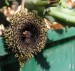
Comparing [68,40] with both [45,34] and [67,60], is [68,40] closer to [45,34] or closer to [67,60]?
[67,60]

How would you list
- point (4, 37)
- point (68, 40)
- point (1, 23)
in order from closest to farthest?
point (4, 37) → point (1, 23) → point (68, 40)

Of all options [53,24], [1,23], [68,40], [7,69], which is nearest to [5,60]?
[7,69]

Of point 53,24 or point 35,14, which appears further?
point 53,24

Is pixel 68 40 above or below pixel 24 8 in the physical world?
below

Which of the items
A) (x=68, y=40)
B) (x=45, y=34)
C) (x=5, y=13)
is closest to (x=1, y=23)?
(x=5, y=13)

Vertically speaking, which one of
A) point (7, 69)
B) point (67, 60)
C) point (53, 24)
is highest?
point (53, 24)

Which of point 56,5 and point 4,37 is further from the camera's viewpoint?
point 56,5

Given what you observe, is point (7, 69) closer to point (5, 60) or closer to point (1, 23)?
point (5, 60)

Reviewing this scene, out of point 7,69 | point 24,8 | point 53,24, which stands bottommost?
point 7,69

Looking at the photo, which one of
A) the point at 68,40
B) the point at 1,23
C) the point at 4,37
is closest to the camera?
the point at 4,37

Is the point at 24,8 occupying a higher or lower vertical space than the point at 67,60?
higher
